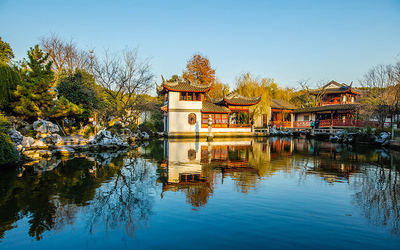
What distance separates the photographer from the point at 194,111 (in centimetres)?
2505

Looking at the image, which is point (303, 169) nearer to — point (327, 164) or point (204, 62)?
point (327, 164)

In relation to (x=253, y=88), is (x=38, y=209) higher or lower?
lower

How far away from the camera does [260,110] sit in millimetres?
29156

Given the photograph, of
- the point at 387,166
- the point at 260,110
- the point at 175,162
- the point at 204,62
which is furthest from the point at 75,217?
the point at 204,62

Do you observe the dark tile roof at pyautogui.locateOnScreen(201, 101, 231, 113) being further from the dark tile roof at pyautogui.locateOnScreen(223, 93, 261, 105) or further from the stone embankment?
the stone embankment

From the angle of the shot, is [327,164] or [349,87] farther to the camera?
[349,87]

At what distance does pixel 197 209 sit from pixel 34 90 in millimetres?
13537

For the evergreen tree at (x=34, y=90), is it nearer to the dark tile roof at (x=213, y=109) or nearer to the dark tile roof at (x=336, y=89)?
the dark tile roof at (x=213, y=109)

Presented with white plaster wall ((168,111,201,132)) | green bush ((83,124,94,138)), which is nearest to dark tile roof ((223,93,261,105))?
white plaster wall ((168,111,201,132))

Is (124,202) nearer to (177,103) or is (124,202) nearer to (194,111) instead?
(177,103)

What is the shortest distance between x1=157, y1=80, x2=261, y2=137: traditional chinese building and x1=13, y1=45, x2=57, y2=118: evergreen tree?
1144 cm

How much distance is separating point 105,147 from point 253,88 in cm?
2189

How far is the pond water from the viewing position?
3652 millimetres

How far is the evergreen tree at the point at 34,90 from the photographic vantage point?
13247 millimetres
